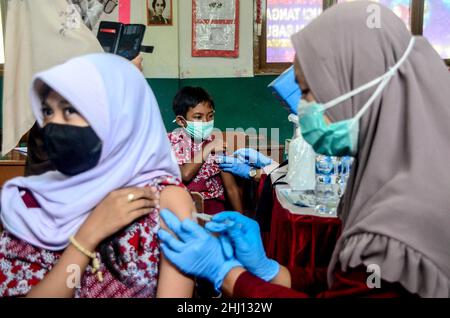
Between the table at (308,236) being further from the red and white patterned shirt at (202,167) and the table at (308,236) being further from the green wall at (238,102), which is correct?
the green wall at (238,102)

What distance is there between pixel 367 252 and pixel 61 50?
164 centimetres

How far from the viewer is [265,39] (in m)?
4.08

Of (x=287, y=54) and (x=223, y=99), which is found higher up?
(x=287, y=54)

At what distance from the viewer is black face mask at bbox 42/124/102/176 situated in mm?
955

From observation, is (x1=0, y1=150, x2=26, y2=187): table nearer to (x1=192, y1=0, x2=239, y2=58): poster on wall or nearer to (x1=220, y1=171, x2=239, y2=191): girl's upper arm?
(x1=220, y1=171, x2=239, y2=191): girl's upper arm

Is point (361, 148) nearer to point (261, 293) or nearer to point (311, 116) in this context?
point (311, 116)

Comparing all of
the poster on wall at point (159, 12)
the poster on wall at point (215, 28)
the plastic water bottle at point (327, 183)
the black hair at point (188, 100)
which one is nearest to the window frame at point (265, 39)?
the poster on wall at point (215, 28)

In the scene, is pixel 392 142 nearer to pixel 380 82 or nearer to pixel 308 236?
pixel 380 82

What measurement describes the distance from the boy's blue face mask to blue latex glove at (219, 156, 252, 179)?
1.73 m

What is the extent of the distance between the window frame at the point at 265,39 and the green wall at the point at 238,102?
3.5 inches

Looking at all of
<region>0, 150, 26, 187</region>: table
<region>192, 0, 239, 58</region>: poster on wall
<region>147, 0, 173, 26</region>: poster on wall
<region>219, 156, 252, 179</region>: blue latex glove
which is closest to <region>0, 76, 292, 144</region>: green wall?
<region>192, 0, 239, 58</region>: poster on wall
